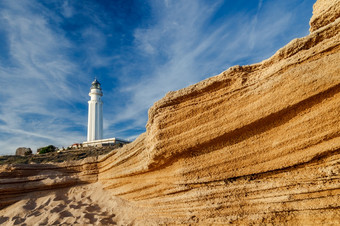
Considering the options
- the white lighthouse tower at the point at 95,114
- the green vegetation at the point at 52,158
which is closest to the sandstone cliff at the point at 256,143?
the green vegetation at the point at 52,158

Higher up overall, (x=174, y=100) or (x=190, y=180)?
(x=174, y=100)

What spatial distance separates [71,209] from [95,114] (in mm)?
43367

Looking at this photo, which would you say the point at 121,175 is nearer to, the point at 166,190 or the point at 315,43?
the point at 166,190

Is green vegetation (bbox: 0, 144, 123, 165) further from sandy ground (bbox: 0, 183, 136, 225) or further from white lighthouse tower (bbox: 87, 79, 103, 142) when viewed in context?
white lighthouse tower (bbox: 87, 79, 103, 142)

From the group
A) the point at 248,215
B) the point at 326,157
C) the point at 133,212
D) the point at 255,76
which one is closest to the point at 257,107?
the point at 255,76

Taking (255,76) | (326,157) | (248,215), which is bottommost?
(248,215)

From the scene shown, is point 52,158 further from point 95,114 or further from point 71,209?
point 95,114

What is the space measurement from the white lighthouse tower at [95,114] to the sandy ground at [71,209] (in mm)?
39640

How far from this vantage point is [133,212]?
6.27 metres

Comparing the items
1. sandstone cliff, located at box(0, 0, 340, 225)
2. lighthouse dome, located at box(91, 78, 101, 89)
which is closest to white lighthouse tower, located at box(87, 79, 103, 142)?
lighthouse dome, located at box(91, 78, 101, 89)

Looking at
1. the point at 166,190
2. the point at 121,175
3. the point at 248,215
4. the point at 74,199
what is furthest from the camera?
the point at 74,199

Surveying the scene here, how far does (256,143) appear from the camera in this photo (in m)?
A: 4.36

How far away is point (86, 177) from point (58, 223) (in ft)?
9.42

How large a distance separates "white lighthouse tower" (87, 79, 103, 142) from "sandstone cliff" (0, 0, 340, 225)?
43384mm
